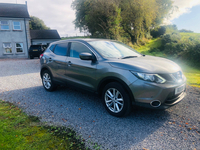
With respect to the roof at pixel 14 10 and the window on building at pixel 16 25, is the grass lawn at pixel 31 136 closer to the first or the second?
the window on building at pixel 16 25

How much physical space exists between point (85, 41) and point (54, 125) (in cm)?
236

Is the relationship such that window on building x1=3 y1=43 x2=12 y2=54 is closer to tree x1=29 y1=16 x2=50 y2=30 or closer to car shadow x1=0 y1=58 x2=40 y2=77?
car shadow x1=0 y1=58 x2=40 y2=77

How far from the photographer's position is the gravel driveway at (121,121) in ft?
8.97

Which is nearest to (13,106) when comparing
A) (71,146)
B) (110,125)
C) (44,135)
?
(44,135)

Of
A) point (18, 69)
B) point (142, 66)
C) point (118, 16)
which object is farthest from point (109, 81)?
point (118, 16)

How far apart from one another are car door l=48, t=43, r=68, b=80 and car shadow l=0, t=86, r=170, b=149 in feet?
2.74

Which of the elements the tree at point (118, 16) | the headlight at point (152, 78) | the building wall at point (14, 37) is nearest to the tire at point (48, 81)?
the headlight at point (152, 78)

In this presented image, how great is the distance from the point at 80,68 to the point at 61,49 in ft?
4.37

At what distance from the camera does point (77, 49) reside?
4395mm

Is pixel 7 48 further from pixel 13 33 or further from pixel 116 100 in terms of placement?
pixel 116 100

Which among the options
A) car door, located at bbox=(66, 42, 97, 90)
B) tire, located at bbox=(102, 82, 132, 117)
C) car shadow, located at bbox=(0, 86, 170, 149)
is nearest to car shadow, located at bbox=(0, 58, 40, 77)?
car shadow, located at bbox=(0, 86, 170, 149)

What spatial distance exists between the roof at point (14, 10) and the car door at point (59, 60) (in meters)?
22.7

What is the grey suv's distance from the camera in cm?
305

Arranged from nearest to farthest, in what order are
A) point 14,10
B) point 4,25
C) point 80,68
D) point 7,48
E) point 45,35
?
point 80,68
point 4,25
point 7,48
point 14,10
point 45,35
